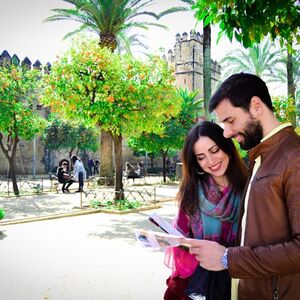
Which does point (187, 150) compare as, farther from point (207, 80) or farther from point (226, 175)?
point (207, 80)

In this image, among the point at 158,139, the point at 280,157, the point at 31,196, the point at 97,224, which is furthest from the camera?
the point at 158,139

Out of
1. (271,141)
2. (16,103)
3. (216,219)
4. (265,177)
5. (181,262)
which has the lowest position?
(181,262)

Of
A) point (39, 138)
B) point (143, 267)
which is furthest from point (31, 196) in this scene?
point (39, 138)

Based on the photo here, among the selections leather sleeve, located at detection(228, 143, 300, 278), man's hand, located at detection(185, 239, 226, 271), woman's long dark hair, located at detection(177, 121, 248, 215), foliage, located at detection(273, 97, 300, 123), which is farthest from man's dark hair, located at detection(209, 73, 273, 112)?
foliage, located at detection(273, 97, 300, 123)

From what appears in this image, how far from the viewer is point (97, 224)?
986 cm

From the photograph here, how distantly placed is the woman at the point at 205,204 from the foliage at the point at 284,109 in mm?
18433

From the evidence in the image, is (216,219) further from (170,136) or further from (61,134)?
(61,134)

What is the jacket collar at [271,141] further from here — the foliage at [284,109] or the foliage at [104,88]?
the foliage at [284,109]

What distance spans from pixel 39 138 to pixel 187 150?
32829 mm

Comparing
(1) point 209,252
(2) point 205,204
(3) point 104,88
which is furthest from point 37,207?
(1) point 209,252

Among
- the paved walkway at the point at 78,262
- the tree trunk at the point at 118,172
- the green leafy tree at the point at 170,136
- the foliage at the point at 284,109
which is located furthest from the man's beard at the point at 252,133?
the green leafy tree at the point at 170,136

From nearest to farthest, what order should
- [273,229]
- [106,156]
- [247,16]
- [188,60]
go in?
[273,229] → [247,16] → [106,156] → [188,60]

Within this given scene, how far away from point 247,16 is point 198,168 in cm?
171

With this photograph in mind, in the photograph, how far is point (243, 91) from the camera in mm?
2021
